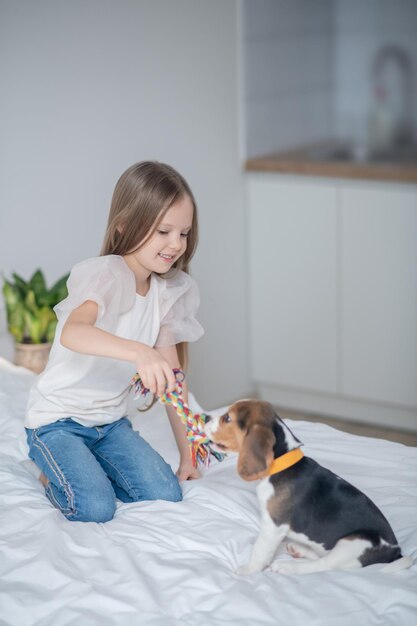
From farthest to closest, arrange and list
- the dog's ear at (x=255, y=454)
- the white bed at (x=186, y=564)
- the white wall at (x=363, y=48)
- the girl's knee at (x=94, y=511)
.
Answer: the white wall at (x=363, y=48)
the girl's knee at (x=94, y=511)
the dog's ear at (x=255, y=454)
the white bed at (x=186, y=564)

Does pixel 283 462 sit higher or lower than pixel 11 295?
lower

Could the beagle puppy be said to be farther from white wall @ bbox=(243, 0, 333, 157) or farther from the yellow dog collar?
white wall @ bbox=(243, 0, 333, 157)

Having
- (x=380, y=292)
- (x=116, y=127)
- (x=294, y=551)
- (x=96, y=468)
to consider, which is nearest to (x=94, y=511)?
(x=96, y=468)

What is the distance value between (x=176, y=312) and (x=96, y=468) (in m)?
0.44

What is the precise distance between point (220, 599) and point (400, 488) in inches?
24.1

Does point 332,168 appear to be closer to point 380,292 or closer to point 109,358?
point 380,292

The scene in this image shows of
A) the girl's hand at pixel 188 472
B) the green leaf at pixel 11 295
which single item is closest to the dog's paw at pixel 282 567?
the girl's hand at pixel 188 472

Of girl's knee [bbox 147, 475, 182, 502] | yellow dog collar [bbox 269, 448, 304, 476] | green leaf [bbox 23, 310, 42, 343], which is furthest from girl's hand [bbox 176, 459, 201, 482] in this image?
green leaf [bbox 23, 310, 42, 343]

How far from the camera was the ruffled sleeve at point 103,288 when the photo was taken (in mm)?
1862

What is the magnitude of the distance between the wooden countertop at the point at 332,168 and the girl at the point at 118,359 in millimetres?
1358

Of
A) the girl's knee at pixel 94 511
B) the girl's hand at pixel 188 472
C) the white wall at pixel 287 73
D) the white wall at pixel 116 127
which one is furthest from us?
the white wall at pixel 287 73

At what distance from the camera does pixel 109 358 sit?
204cm

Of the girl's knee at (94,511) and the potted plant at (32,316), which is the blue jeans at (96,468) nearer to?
the girl's knee at (94,511)

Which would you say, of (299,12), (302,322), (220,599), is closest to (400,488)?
(220,599)
